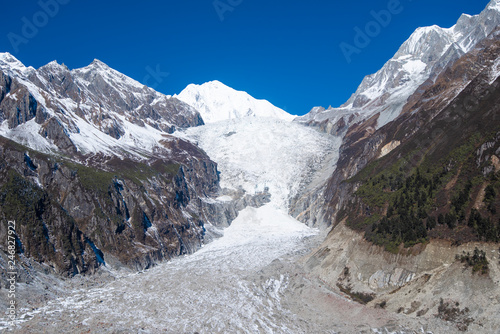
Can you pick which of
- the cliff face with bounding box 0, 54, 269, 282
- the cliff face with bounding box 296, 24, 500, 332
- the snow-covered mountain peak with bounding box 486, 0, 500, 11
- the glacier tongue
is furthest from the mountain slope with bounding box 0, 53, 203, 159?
the snow-covered mountain peak with bounding box 486, 0, 500, 11

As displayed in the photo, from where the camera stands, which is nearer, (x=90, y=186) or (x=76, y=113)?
(x=90, y=186)

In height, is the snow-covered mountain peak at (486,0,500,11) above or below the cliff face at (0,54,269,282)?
above

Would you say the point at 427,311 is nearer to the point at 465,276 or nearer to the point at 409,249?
the point at 465,276

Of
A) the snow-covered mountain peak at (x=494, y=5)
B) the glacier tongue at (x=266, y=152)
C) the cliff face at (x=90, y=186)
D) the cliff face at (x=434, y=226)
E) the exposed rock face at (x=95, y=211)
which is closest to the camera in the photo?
the cliff face at (x=434, y=226)

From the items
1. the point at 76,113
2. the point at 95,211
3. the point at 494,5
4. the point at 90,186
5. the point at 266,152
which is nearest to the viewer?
the point at 95,211

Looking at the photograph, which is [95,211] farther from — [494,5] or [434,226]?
[494,5]

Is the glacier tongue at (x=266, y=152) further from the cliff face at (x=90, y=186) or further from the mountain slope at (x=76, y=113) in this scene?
the mountain slope at (x=76, y=113)

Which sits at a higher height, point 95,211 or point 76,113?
point 76,113

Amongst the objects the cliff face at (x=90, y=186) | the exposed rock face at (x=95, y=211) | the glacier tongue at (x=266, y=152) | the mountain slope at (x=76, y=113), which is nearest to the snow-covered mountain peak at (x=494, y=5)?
the glacier tongue at (x=266, y=152)

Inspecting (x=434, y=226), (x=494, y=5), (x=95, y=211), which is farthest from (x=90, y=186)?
(x=494, y=5)

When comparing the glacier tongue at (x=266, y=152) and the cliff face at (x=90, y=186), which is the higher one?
the glacier tongue at (x=266, y=152)

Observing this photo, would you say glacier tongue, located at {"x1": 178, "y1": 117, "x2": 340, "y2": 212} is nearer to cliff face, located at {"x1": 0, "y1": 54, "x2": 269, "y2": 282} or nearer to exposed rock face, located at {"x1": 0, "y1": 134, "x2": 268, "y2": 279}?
cliff face, located at {"x1": 0, "y1": 54, "x2": 269, "y2": 282}

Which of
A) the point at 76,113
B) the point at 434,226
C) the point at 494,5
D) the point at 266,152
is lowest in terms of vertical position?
the point at 434,226
